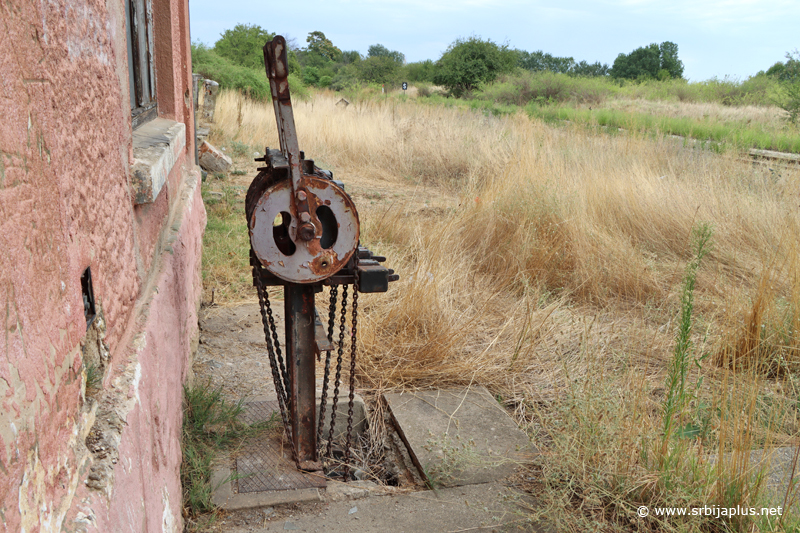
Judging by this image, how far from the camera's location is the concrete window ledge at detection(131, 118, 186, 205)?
1.73 metres

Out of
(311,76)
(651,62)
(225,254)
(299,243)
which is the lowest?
(225,254)

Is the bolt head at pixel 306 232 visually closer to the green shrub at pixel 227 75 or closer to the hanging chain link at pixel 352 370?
the hanging chain link at pixel 352 370

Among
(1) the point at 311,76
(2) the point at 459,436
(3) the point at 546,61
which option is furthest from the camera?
(3) the point at 546,61

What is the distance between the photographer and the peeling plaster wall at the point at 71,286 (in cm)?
75

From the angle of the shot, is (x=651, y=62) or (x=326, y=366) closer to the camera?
(x=326, y=366)

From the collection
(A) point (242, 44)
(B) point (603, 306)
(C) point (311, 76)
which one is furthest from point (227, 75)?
(C) point (311, 76)

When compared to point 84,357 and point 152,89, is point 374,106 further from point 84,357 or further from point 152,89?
point 84,357

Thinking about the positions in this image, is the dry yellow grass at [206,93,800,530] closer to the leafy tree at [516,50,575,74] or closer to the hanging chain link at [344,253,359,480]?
the hanging chain link at [344,253,359,480]

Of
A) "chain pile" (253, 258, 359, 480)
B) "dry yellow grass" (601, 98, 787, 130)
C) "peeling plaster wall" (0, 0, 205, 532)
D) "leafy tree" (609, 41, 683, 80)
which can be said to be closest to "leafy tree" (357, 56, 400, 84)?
"dry yellow grass" (601, 98, 787, 130)

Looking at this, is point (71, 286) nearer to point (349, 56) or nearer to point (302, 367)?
point (302, 367)

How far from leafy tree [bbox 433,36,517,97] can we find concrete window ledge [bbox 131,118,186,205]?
29.3m

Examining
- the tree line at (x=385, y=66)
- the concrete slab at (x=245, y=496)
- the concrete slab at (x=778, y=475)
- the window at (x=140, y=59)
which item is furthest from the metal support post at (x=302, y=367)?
the tree line at (x=385, y=66)

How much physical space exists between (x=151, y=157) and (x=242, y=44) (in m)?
24.2

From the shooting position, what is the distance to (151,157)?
1958 mm
